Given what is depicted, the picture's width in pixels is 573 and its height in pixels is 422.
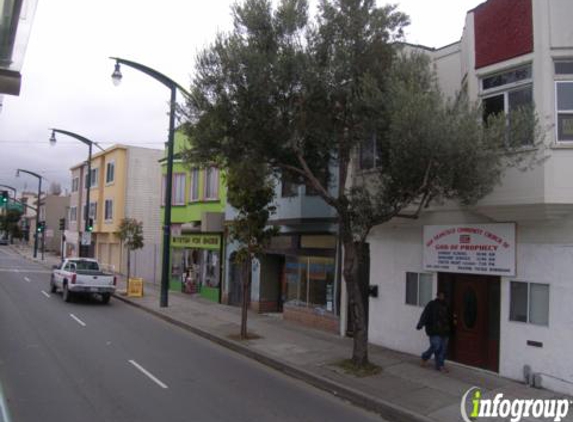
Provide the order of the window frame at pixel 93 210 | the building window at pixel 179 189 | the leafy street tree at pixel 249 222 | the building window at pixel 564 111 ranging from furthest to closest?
the window frame at pixel 93 210
the building window at pixel 179 189
the leafy street tree at pixel 249 222
the building window at pixel 564 111

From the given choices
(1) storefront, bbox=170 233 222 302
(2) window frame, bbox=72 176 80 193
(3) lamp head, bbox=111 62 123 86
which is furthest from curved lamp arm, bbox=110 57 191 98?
(2) window frame, bbox=72 176 80 193

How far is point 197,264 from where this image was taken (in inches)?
1007

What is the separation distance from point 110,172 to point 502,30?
113ft

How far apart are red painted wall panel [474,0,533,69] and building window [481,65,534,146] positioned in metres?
0.34

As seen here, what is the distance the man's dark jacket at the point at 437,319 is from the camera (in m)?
11.1

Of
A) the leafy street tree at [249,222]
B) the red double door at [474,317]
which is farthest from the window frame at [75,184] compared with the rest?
the red double door at [474,317]

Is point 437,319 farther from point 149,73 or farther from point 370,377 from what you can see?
point 149,73

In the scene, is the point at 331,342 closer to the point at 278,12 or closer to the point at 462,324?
the point at 462,324

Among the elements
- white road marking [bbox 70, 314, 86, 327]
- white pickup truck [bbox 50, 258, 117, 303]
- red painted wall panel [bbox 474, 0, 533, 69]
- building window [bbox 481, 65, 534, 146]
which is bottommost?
white road marking [bbox 70, 314, 86, 327]

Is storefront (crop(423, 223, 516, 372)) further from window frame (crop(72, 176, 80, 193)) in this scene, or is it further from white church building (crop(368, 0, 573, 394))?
window frame (crop(72, 176, 80, 193))

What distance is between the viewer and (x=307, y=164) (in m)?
12.2

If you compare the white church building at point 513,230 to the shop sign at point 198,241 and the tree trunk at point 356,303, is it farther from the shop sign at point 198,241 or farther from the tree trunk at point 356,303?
the shop sign at point 198,241

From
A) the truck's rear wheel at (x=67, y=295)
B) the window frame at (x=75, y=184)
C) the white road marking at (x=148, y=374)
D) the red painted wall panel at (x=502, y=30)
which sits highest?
the window frame at (x=75, y=184)

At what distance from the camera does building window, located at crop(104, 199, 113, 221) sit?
40.2 m
